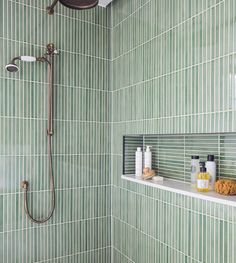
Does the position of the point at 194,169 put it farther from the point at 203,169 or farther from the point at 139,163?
the point at 139,163

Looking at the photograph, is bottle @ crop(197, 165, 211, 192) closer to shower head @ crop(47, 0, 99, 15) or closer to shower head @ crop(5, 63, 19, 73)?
shower head @ crop(47, 0, 99, 15)

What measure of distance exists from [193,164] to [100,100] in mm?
1010

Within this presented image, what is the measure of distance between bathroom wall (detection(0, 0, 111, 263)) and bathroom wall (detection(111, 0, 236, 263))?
0.44 feet

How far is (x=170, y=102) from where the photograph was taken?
5.74 feet

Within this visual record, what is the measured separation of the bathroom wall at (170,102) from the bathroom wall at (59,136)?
133 mm

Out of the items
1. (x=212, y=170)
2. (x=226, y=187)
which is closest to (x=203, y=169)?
(x=212, y=170)

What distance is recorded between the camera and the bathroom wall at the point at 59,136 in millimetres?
1985

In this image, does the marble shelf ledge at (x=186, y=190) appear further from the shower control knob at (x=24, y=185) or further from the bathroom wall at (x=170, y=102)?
the shower control knob at (x=24, y=185)

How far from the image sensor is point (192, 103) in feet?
5.20

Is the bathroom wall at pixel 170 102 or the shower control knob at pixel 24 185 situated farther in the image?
the shower control knob at pixel 24 185

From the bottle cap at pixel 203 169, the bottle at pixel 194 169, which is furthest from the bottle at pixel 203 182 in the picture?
the bottle at pixel 194 169

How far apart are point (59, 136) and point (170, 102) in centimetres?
88

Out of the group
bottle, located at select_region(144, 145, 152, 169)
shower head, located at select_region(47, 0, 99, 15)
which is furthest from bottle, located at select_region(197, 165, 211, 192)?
shower head, located at select_region(47, 0, 99, 15)

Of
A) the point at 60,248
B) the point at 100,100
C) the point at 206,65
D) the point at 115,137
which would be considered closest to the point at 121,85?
the point at 100,100
